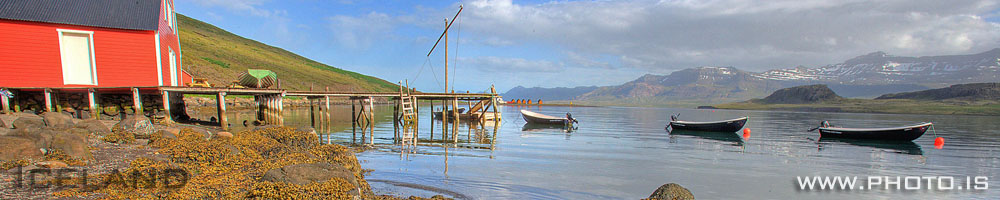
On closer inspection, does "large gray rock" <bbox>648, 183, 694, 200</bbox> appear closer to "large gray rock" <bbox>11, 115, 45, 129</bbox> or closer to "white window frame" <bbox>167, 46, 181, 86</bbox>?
"large gray rock" <bbox>11, 115, 45, 129</bbox>

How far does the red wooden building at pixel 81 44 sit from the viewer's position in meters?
20.5

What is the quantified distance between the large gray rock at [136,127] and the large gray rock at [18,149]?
4.27 metres

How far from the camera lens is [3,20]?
20.2 meters

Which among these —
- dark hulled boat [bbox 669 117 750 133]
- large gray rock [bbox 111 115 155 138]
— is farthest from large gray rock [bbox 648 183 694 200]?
dark hulled boat [bbox 669 117 750 133]

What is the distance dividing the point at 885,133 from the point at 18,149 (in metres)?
41.5

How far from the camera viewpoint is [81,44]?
71.1ft

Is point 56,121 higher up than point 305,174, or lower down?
higher up

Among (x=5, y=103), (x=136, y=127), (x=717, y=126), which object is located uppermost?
(x=5, y=103)

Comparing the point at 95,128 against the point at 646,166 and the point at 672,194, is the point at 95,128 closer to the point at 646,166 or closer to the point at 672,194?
the point at 672,194

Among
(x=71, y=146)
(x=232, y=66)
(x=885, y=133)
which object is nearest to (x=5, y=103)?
(x=71, y=146)

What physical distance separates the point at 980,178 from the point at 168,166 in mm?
24940

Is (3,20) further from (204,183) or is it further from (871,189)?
(871,189)

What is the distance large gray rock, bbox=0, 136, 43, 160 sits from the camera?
9703 mm

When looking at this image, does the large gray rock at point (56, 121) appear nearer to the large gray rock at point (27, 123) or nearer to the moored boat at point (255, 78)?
the large gray rock at point (27, 123)
